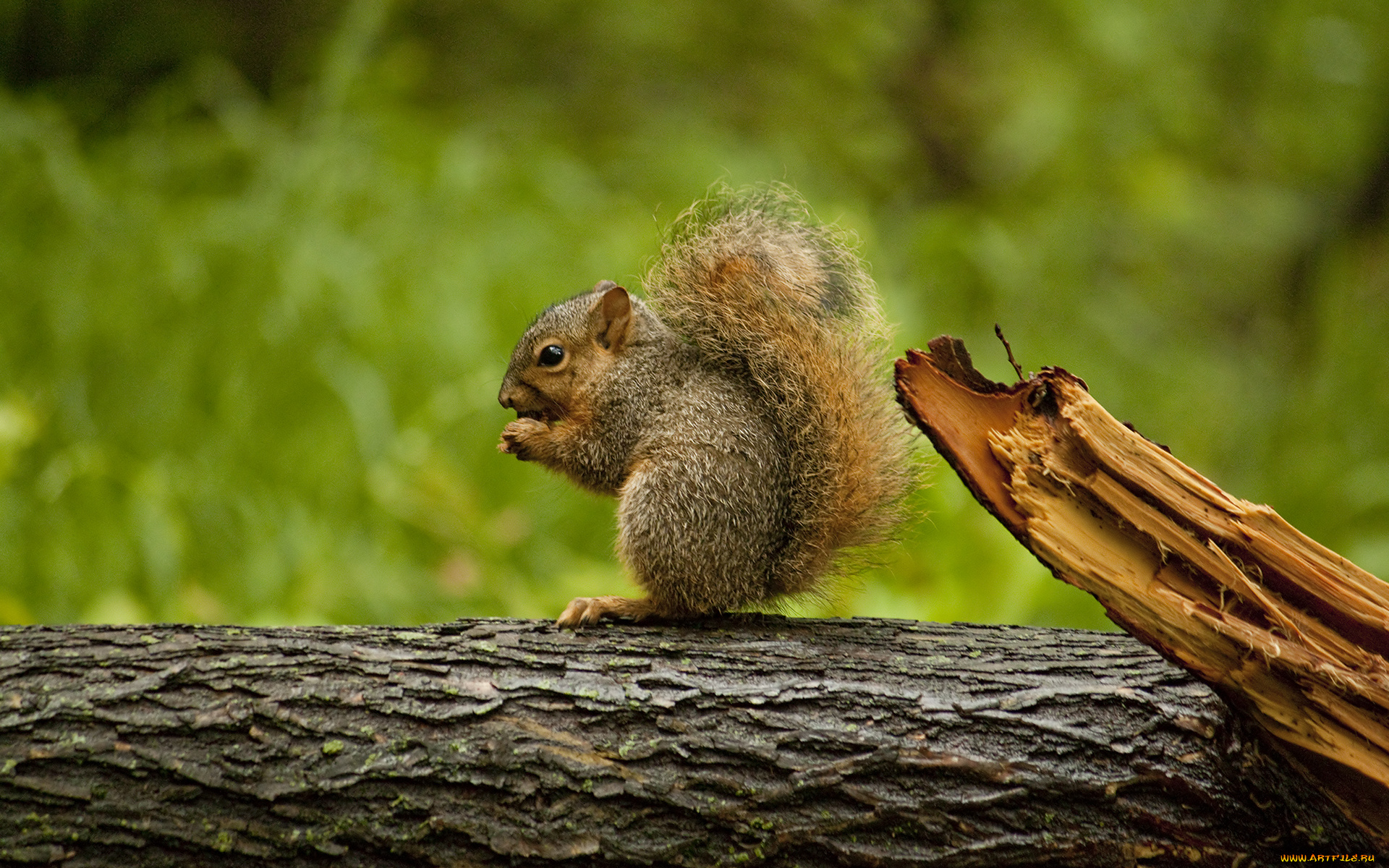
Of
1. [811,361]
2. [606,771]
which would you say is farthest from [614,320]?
[606,771]

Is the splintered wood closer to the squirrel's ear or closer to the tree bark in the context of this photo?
the tree bark

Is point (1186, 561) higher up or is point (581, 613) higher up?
point (581, 613)

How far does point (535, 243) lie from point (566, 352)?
2422 millimetres

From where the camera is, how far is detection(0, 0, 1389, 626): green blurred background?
9.93ft

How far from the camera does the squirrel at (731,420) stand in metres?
1.81

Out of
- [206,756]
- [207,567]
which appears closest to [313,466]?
[207,567]

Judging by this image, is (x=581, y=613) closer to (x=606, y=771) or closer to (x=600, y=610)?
(x=600, y=610)

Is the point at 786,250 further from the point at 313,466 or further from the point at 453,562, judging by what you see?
the point at 313,466

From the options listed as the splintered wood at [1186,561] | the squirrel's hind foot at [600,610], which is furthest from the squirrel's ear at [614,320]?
the splintered wood at [1186,561]

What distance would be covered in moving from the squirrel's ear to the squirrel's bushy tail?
0.13 metres

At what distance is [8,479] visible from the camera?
9.75 ft

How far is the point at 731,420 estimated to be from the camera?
74.0 inches

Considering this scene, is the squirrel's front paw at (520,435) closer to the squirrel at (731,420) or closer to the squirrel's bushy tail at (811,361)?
the squirrel at (731,420)

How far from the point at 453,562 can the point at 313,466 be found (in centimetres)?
53
